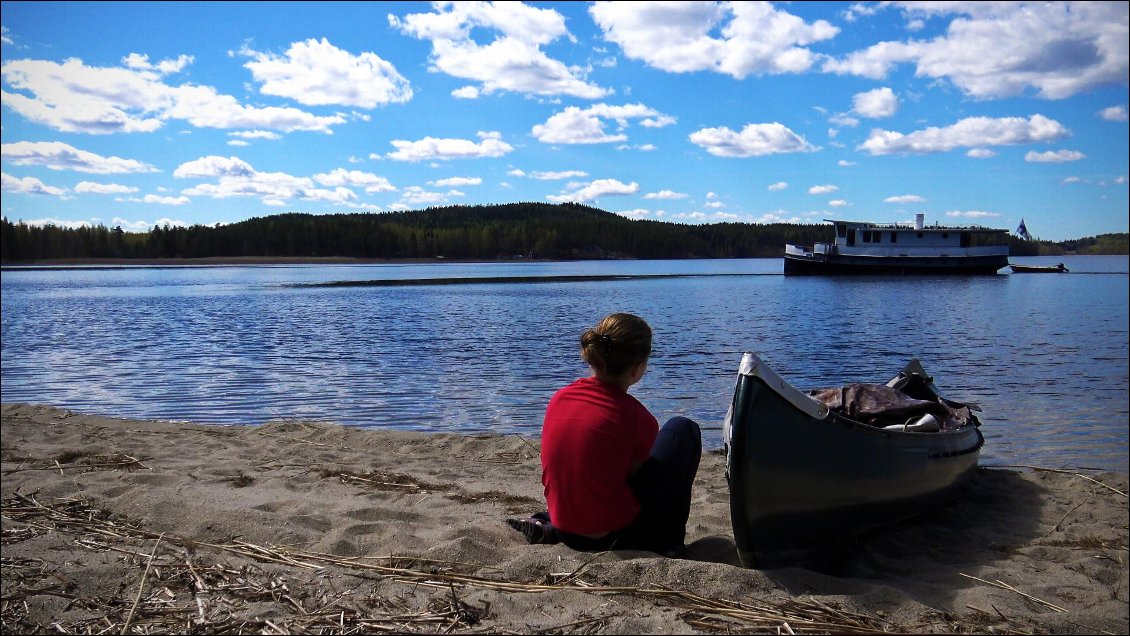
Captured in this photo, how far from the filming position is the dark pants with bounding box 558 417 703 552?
4.35 meters

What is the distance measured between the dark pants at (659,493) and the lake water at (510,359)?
5083 millimetres

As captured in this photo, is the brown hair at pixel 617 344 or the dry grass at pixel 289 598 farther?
the brown hair at pixel 617 344

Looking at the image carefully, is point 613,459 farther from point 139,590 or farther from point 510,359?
point 510,359

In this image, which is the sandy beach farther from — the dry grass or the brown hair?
the brown hair

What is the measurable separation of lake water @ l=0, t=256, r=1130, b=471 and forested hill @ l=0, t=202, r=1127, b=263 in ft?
292

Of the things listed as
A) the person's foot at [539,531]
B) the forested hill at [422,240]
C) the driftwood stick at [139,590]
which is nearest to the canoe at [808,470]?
the person's foot at [539,531]

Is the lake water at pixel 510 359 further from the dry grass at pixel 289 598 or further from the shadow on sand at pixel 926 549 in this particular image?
the dry grass at pixel 289 598

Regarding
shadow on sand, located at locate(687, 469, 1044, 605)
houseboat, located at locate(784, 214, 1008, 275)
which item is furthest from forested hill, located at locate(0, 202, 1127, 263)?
shadow on sand, located at locate(687, 469, 1044, 605)

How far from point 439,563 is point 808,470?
227cm

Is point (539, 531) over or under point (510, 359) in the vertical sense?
over

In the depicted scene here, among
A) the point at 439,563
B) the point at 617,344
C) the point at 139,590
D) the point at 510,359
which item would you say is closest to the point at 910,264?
the point at 510,359

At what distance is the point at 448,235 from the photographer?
133625mm

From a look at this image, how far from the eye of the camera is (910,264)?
6066 centimetres

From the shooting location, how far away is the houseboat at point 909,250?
60844 mm
